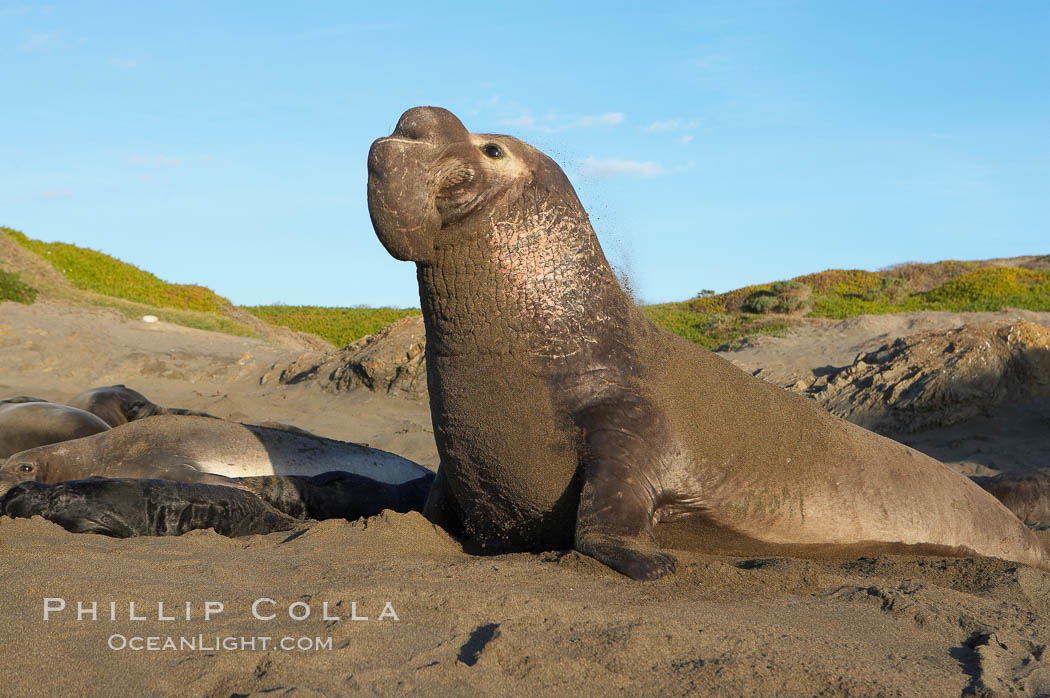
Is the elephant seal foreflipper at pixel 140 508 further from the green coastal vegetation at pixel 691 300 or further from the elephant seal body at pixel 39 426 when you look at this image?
the green coastal vegetation at pixel 691 300

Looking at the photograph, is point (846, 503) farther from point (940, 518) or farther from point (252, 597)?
point (252, 597)

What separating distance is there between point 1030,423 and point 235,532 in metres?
8.23

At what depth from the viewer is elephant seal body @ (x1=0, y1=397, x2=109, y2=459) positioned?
815 cm

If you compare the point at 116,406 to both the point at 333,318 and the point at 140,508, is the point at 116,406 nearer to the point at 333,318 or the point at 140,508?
the point at 140,508

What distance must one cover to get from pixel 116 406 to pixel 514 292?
7313 millimetres

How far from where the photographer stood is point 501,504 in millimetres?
4230

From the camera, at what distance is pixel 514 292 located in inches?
164

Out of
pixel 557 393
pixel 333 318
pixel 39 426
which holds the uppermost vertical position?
pixel 333 318

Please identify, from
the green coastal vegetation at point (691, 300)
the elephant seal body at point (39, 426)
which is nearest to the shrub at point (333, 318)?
the green coastal vegetation at point (691, 300)

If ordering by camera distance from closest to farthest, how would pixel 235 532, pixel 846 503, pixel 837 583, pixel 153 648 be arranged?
1. pixel 153 648
2. pixel 837 583
3. pixel 846 503
4. pixel 235 532

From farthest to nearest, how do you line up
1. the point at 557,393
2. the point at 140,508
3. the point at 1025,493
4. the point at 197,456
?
the point at 197,456 < the point at 1025,493 < the point at 140,508 < the point at 557,393

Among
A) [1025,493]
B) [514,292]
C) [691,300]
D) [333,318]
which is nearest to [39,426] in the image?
[514,292]

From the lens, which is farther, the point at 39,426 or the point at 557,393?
the point at 39,426

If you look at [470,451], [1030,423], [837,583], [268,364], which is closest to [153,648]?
[470,451]
